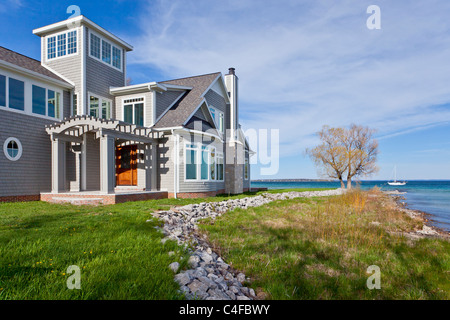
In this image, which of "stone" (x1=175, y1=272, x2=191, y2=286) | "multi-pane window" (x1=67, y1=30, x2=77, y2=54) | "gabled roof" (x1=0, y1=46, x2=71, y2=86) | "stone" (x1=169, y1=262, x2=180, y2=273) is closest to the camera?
"stone" (x1=175, y1=272, x2=191, y2=286)

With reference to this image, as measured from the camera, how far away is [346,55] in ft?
31.2

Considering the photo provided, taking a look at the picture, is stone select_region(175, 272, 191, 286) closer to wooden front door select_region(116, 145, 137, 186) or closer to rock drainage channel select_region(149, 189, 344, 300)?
rock drainage channel select_region(149, 189, 344, 300)

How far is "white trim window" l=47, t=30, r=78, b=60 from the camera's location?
1212 centimetres

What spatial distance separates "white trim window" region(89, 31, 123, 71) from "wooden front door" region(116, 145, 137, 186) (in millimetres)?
4702

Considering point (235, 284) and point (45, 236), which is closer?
point (235, 284)

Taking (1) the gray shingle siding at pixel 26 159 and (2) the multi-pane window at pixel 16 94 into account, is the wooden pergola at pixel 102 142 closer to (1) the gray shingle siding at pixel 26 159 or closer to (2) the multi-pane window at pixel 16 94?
(1) the gray shingle siding at pixel 26 159

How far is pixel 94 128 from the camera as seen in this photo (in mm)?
9742

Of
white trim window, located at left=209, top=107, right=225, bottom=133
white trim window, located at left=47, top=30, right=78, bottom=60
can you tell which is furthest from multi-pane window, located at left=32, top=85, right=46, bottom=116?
white trim window, located at left=209, top=107, right=225, bottom=133

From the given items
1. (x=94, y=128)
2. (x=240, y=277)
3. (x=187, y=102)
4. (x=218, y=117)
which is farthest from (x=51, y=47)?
(x=240, y=277)

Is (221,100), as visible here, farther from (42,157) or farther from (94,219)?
(94,219)

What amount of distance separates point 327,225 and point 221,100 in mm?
11662

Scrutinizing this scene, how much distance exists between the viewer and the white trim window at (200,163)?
39.9ft

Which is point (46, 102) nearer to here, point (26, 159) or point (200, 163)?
point (26, 159)
